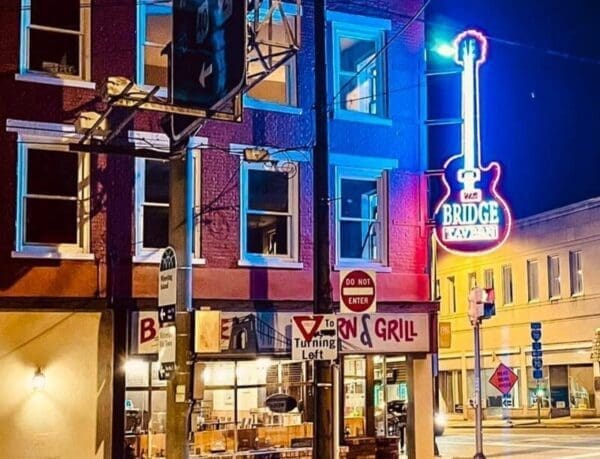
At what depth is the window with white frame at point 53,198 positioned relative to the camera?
16.6m

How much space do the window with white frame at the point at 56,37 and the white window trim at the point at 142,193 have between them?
150cm

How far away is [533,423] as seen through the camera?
42.4m

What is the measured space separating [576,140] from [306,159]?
113ft

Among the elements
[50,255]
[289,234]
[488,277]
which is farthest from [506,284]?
[50,255]

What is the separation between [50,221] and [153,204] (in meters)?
1.84

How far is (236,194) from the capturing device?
1825 centimetres

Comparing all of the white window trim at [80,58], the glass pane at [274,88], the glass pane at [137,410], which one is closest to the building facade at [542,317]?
the glass pane at [274,88]

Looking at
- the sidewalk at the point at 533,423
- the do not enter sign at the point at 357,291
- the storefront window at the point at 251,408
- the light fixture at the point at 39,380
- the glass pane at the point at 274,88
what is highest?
the glass pane at the point at 274,88

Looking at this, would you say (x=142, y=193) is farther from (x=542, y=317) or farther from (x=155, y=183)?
(x=542, y=317)

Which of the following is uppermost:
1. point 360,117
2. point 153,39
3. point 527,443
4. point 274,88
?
point 153,39

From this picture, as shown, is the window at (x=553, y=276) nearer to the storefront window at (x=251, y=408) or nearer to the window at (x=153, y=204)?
the storefront window at (x=251, y=408)

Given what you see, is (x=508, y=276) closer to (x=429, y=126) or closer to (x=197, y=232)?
(x=429, y=126)

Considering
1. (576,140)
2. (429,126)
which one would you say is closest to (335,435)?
(429,126)

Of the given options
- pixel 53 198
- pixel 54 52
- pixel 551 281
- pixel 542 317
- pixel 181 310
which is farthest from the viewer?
pixel 551 281
